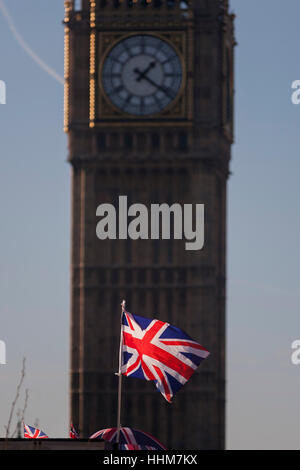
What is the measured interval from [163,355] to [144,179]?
8325cm

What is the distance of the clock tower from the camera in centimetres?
15412

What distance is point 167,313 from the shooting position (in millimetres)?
155375

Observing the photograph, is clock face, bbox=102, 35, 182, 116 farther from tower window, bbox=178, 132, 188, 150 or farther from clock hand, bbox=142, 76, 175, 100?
tower window, bbox=178, 132, 188, 150

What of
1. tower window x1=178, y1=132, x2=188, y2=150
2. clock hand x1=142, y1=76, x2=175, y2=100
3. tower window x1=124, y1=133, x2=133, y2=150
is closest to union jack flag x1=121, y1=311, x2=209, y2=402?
clock hand x1=142, y1=76, x2=175, y2=100

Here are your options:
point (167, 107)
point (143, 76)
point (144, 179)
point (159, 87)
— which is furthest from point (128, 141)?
point (143, 76)

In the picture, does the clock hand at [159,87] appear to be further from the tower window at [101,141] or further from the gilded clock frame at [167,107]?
the tower window at [101,141]

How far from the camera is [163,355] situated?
73.2 m

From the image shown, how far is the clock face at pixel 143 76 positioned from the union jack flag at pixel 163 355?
80393mm

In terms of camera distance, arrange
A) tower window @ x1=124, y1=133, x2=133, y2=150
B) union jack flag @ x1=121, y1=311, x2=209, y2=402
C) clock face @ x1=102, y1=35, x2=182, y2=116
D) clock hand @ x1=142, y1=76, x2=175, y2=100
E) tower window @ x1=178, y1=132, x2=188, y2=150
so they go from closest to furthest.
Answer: union jack flag @ x1=121, y1=311, x2=209, y2=402, clock hand @ x1=142, y1=76, x2=175, y2=100, clock face @ x1=102, y1=35, x2=182, y2=116, tower window @ x1=178, y1=132, x2=188, y2=150, tower window @ x1=124, y1=133, x2=133, y2=150

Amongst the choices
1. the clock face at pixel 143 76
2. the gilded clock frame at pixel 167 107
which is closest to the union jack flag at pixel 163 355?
the clock face at pixel 143 76

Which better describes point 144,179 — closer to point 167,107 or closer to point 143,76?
point 167,107

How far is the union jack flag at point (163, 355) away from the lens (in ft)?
238

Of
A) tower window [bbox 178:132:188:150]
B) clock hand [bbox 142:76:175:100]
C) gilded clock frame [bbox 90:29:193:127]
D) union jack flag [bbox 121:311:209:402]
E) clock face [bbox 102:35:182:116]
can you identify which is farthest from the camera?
tower window [bbox 178:132:188:150]

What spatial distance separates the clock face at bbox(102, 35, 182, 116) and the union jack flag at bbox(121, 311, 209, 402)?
80.4 metres
